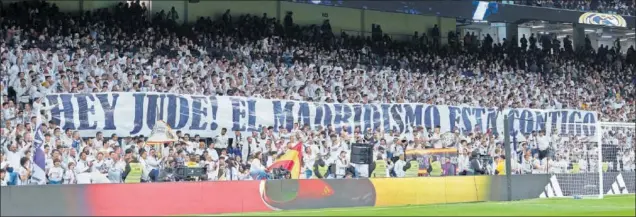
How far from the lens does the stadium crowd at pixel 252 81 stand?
77.8ft

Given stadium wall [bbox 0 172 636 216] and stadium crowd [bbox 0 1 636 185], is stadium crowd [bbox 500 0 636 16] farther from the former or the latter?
stadium wall [bbox 0 172 636 216]

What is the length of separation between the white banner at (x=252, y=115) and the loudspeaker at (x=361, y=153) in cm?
278

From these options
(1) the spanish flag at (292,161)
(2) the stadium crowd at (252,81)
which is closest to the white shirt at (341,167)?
(2) the stadium crowd at (252,81)

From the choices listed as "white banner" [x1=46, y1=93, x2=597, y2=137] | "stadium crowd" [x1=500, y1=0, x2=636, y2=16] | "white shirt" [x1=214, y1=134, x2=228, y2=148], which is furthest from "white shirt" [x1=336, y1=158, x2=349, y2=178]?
"stadium crowd" [x1=500, y1=0, x2=636, y2=16]

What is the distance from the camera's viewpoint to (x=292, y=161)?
25844 mm

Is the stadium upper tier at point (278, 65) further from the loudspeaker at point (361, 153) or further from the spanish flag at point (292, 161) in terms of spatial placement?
the loudspeaker at point (361, 153)

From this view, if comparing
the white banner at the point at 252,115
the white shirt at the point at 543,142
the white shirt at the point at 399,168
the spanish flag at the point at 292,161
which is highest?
the white banner at the point at 252,115

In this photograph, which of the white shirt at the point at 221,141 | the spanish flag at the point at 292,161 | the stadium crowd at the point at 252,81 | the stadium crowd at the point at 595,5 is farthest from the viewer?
the stadium crowd at the point at 595,5

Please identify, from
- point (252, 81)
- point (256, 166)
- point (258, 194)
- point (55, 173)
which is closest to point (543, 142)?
point (252, 81)

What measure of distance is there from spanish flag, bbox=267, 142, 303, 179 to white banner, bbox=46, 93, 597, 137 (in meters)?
1.91

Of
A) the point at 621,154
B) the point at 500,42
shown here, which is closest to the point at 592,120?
the point at 621,154

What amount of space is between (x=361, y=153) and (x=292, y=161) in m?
1.76

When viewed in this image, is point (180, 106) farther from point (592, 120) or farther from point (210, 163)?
point (592, 120)

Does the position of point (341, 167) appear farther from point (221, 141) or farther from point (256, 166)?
point (221, 141)
